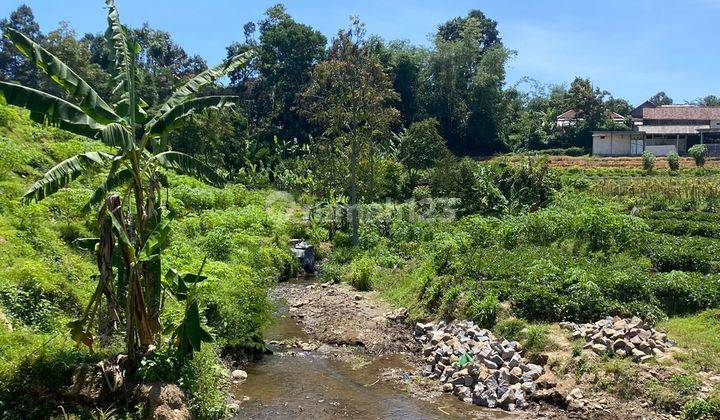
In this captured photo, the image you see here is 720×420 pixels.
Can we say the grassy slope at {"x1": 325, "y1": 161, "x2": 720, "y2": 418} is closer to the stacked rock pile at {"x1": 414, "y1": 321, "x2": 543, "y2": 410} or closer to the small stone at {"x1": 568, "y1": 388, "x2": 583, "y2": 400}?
the small stone at {"x1": 568, "y1": 388, "x2": 583, "y2": 400}

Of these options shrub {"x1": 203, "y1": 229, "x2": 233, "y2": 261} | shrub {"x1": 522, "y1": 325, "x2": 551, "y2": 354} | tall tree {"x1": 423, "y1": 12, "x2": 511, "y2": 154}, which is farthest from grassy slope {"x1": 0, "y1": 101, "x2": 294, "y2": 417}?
tall tree {"x1": 423, "y1": 12, "x2": 511, "y2": 154}

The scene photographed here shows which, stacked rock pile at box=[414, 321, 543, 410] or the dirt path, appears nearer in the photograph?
stacked rock pile at box=[414, 321, 543, 410]

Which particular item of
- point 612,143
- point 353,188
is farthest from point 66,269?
point 612,143

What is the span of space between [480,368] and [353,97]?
1664 cm

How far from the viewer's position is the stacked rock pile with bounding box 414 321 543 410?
12.2 meters

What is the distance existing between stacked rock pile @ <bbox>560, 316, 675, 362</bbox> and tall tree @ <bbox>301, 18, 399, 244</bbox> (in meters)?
14.3

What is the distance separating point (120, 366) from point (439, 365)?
694 centimetres

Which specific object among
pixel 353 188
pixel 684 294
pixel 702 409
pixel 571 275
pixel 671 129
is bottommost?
pixel 702 409

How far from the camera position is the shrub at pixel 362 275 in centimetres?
2136

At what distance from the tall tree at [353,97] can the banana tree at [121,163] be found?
16.4m

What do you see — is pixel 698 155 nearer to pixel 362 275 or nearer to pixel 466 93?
pixel 466 93

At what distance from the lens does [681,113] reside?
56.3 m

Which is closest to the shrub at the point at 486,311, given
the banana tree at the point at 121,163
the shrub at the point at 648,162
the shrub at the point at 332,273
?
the banana tree at the point at 121,163

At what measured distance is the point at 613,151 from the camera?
Answer: 168ft
